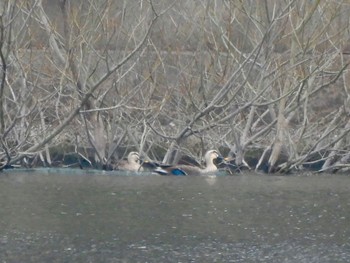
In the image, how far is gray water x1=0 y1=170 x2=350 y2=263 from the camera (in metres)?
13.1

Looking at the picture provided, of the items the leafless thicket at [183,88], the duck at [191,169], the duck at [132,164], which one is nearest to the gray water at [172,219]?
the duck at [191,169]

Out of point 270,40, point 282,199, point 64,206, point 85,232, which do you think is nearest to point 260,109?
point 270,40

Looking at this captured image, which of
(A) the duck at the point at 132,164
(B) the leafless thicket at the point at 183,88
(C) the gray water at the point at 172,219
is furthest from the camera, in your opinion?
(A) the duck at the point at 132,164

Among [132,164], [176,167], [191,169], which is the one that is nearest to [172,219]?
[176,167]

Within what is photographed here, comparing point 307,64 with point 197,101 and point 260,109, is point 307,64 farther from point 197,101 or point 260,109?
point 260,109

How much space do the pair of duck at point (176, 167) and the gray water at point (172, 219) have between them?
1.04m

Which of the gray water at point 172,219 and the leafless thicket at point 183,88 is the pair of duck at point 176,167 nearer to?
the leafless thicket at point 183,88

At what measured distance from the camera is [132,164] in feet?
82.3

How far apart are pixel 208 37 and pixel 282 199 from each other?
604cm

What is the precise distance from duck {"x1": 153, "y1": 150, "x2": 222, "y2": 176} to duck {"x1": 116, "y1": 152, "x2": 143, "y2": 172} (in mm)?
430

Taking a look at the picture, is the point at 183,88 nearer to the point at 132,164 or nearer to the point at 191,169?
the point at 191,169

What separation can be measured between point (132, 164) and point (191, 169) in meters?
1.32

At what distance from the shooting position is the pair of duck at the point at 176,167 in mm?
24266

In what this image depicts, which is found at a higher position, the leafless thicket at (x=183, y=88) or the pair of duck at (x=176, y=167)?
the leafless thicket at (x=183, y=88)
